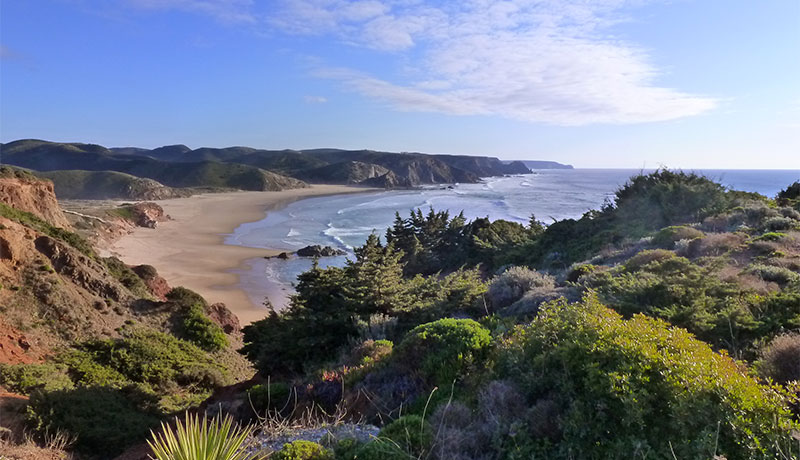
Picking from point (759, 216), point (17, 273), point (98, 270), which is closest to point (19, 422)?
point (17, 273)

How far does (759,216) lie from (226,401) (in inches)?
647

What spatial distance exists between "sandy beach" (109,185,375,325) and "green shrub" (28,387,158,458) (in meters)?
11.0

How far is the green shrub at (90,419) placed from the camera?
734cm

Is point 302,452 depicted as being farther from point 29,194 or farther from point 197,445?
point 29,194

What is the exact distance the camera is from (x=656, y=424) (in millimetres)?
3283

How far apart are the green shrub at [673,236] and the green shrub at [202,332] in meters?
15.3

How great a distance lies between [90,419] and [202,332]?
→ 24.9 ft

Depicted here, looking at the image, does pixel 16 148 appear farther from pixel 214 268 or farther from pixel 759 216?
pixel 759 216

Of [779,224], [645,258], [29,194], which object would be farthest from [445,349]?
[29,194]

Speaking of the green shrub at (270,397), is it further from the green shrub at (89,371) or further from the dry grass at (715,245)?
the dry grass at (715,245)

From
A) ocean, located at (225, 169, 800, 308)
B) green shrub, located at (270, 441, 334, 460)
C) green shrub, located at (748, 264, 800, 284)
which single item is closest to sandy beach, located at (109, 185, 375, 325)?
ocean, located at (225, 169, 800, 308)

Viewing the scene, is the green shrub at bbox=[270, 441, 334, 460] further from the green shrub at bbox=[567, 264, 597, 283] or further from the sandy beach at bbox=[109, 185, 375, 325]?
the sandy beach at bbox=[109, 185, 375, 325]

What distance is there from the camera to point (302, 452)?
12.5 feet

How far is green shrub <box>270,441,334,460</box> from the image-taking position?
12.4 ft
